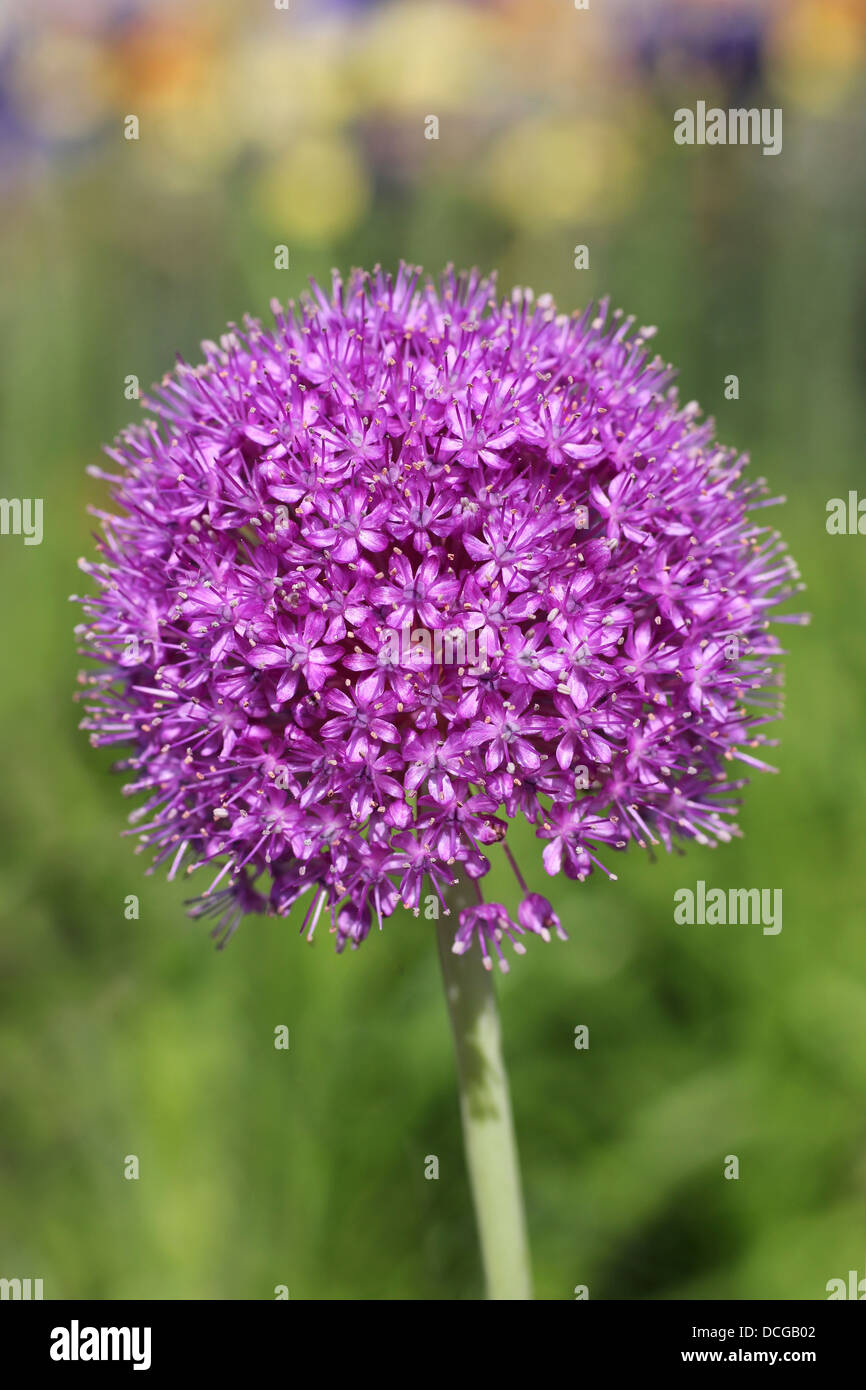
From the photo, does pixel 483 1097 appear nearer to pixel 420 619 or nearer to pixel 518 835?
pixel 420 619

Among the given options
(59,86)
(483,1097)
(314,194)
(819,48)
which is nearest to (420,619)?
(483,1097)

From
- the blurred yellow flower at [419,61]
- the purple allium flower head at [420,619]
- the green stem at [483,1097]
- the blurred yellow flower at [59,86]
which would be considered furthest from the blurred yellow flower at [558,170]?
the green stem at [483,1097]

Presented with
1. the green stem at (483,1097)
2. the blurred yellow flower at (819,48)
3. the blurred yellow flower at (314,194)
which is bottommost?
the green stem at (483,1097)

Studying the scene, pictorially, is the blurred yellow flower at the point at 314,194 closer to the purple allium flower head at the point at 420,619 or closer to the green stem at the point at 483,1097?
the purple allium flower head at the point at 420,619

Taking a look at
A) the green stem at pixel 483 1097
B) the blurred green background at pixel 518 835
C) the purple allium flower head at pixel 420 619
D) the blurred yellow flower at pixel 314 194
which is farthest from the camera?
the blurred yellow flower at pixel 314 194

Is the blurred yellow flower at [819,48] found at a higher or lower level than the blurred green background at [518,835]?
higher

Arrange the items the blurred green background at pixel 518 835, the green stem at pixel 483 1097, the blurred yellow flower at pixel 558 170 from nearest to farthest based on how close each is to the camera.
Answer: the green stem at pixel 483 1097 < the blurred green background at pixel 518 835 < the blurred yellow flower at pixel 558 170

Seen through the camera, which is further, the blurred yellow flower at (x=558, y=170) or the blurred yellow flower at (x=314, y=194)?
the blurred yellow flower at (x=558, y=170)
